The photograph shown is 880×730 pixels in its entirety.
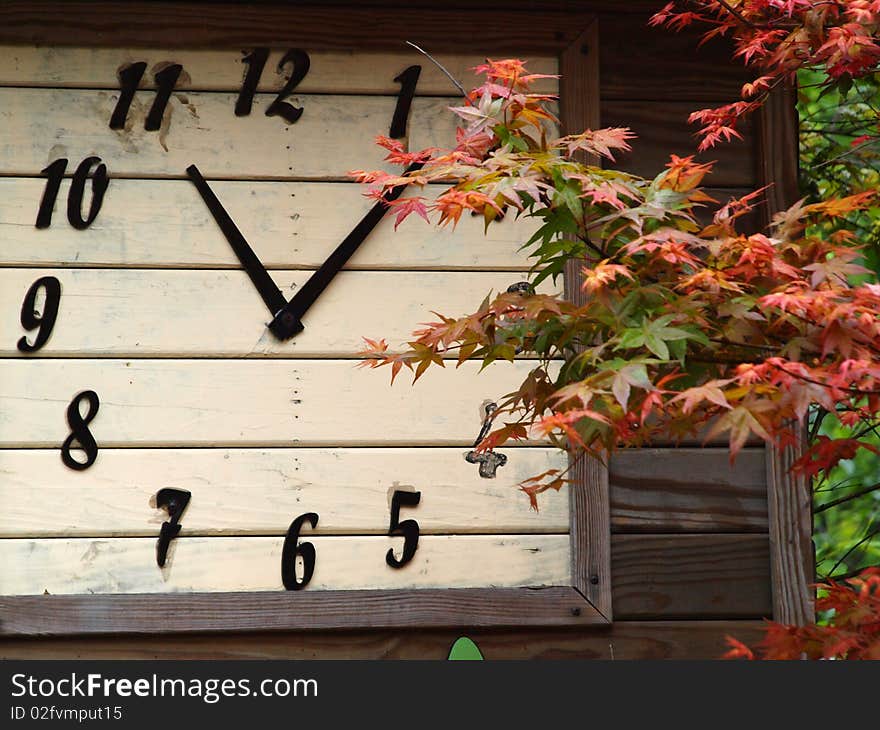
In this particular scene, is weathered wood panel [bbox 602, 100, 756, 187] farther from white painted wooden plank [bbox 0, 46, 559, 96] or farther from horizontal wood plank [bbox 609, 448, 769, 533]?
horizontal wood plank [bbox 609, 448, 769, 533]

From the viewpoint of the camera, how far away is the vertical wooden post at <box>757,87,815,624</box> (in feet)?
10.2

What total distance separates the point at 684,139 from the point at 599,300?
1.39 m

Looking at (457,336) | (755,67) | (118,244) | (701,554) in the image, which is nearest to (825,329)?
(457,336)

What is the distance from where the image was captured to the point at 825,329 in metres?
1.93

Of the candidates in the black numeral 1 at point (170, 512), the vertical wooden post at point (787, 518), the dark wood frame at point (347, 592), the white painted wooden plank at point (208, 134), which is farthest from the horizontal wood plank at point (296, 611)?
the white painted wooden plank at point (208, 134)

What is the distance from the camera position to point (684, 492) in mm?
3156

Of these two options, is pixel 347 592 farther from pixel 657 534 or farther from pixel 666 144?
pixel 666 144

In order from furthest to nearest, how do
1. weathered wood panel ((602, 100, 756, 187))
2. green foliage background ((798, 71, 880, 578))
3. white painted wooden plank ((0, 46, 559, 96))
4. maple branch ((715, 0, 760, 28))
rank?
green foliage background ((798, 71, 880, 578)), weathered wood panel ((602, 100, 756, 187)), white painted wooden plank ((0, 46, 559, 96)), maple branch ((715, 0, 760, 28))

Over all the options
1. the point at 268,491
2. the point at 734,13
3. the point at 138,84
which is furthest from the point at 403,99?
the point at 268,491

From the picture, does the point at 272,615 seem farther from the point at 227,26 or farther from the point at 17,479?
the point at 227,26

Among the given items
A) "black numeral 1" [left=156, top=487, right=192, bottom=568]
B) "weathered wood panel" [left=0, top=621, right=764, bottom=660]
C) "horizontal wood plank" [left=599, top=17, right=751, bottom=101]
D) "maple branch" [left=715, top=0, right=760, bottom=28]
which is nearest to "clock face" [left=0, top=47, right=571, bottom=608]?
"black numeral 1" [left=156, top=487, right=192, bottom=568]

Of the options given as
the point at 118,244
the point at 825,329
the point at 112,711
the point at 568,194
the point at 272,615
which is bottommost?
the point at 112,711

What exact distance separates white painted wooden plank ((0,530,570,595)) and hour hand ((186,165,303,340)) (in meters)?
0.62

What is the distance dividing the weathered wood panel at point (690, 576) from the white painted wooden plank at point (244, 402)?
628 mm
